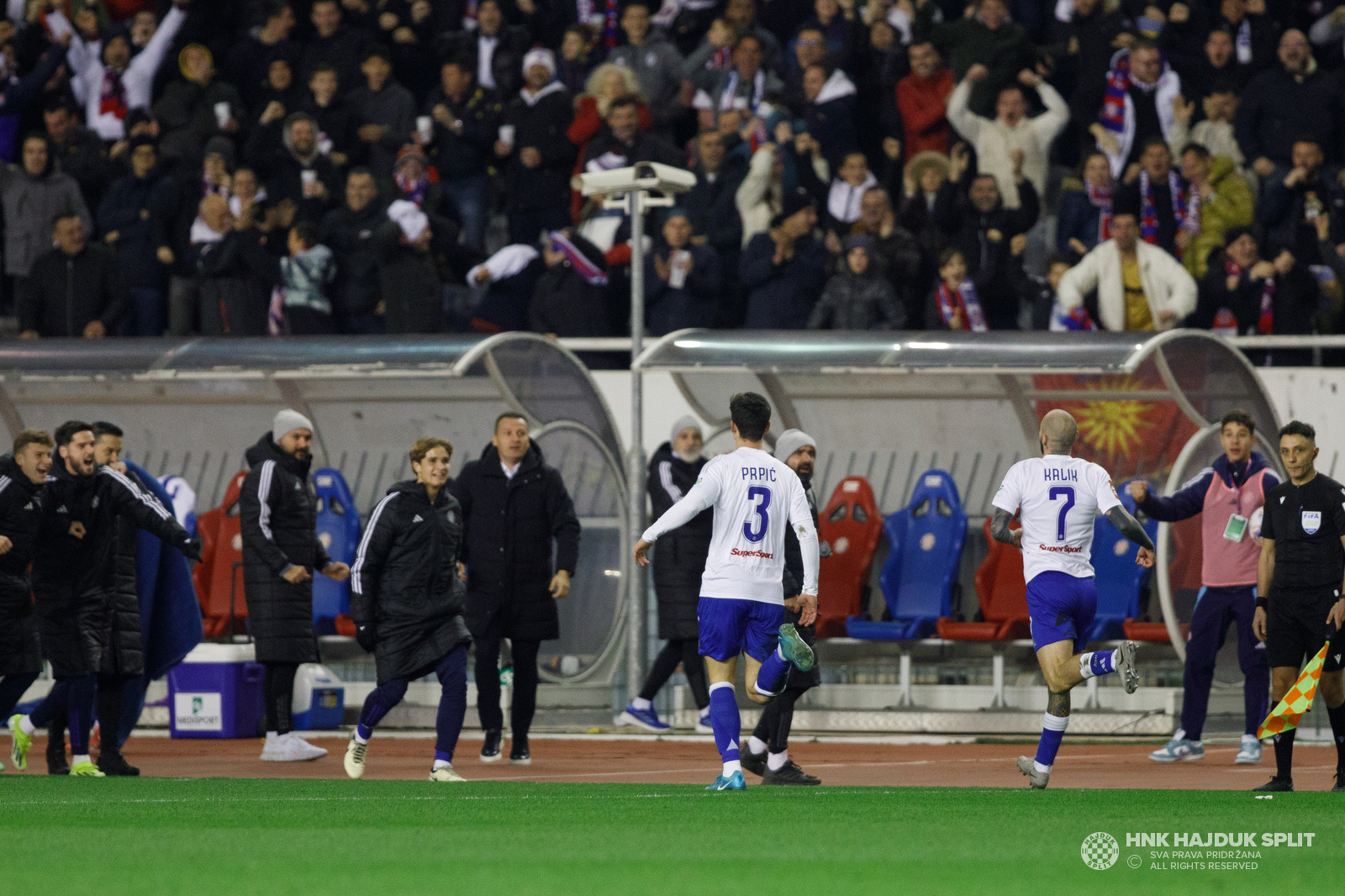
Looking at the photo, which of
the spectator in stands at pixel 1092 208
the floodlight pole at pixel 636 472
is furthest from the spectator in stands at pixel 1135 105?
the floodlight pole at pixel 636 472

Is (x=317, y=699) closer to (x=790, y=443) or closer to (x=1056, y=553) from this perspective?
(x=790, y=443)

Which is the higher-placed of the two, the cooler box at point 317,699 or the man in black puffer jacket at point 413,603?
the man in black puffer jacket at point 413,603

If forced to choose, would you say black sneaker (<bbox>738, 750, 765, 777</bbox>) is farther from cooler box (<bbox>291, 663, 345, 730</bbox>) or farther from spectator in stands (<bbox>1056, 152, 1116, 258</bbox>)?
spectator in stands (<bbox>1056, 152, 1116, 258</bbox>)

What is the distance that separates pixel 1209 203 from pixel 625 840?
1035 centimetres

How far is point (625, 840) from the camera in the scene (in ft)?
23.9

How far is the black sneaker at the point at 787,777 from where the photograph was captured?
1040 centimetres

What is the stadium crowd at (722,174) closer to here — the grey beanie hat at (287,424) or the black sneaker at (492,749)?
the grey beanie hat at (287,424)

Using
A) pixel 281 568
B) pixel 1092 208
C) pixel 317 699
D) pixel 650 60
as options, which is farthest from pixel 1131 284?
pixel 281 568

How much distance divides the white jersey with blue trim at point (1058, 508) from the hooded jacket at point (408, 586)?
2963mm

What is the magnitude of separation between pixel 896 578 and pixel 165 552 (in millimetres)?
5377

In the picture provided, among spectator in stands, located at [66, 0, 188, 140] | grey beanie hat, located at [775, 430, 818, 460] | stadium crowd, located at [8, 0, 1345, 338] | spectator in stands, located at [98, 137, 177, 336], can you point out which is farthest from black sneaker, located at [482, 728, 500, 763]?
spectator in stands, located at [66, 0, 188, 140]

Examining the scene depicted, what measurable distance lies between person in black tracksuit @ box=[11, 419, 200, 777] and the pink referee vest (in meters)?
5.96

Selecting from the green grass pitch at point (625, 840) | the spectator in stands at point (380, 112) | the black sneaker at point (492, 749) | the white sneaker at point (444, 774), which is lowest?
the black sneaker at point (492, 749)

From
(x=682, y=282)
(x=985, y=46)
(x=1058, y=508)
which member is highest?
(x=985, y=46)
